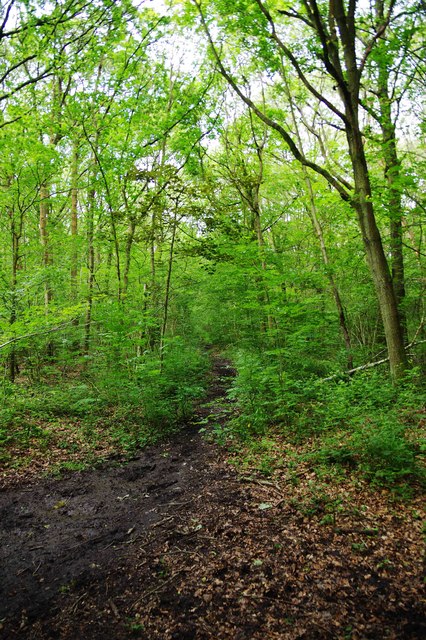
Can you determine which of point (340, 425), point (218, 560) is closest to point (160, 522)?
point (218, 560)

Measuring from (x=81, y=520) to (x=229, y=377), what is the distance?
4.36 metres

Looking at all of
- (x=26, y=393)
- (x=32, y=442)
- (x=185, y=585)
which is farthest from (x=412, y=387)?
(x=26, y=393)

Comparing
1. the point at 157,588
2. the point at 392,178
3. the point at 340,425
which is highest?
the point at 392,178

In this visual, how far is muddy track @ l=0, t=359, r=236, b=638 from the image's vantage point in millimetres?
3361

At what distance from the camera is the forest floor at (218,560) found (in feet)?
8.89

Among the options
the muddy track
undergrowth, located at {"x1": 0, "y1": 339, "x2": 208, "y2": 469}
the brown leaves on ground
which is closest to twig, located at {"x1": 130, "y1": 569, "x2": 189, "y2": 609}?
the brown leaves on ground

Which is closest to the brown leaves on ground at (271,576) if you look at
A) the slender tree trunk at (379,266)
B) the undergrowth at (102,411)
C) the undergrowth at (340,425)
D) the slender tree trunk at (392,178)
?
the undergrowth at (340,425)

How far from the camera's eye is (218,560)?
3.46m

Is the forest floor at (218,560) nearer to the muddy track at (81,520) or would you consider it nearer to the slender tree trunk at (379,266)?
the muddy track at (81,520)

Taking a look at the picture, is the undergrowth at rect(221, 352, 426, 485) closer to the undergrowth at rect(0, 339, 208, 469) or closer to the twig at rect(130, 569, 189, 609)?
the undergrowth at rect(0, 339, 208, 469)

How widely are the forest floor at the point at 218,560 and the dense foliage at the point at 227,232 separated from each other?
0.94 m

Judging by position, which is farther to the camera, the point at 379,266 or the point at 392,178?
the point at 392,178

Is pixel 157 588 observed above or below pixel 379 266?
below

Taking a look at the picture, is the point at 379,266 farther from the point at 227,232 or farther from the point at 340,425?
the point at 227,232
